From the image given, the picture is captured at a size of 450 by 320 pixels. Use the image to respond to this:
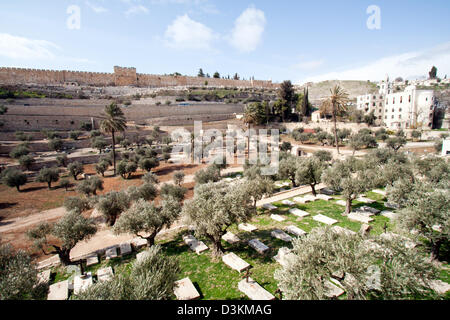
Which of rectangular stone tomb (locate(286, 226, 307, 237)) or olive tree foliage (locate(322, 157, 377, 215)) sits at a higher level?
olive tree foliage (locate(322, 157, 377, 215))

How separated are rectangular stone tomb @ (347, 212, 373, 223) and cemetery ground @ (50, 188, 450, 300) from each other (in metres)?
0.34

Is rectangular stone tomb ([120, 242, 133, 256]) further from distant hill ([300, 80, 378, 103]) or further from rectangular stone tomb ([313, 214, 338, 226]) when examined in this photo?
distant hill ([300, 80, 378, 103])

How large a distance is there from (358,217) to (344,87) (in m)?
114

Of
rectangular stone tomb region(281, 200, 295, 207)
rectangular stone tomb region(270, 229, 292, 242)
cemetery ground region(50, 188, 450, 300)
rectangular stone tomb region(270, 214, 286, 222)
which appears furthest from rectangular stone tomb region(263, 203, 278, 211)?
rectangular stone tomb region(270, 229, 292, 242)

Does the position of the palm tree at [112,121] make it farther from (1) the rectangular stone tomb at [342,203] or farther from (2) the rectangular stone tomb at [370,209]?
(2) the rectangular stone tomb at [370,209]

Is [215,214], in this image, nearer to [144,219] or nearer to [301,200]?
[144,219]

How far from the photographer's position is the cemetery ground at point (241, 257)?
30.4 ft

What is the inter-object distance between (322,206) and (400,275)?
11807 millimetres

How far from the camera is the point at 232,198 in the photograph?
11.4 meters

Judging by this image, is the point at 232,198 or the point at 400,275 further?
the point at 232,198

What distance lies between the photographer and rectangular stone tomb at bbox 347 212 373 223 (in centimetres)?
1423
